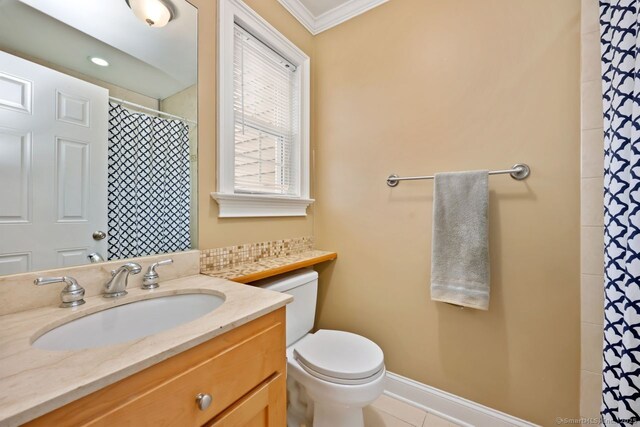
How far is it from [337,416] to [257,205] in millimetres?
1068

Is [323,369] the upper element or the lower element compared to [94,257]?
lower

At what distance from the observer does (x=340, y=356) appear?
117 cm

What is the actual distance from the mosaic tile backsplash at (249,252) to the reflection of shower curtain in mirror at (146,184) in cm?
12

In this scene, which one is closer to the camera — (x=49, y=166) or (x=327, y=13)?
(x=49, y=166)

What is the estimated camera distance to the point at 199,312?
90 centimetres

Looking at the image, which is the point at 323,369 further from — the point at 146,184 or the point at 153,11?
the point at 153,11

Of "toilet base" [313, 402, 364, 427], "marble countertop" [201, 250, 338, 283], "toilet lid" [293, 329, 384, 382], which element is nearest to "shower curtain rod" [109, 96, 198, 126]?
"marble countertop" [201, 250, 338, 283]

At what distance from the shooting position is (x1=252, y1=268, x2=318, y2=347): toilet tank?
1.30 metres

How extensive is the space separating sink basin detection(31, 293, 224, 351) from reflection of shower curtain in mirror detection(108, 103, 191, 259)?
23 centimetres

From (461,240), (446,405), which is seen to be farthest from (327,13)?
(446,405)

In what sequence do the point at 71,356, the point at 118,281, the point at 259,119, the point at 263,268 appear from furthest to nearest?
the point at 259,119
the point at 263,268
the point at 118,281
the point at 71,356

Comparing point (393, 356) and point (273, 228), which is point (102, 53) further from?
point (393, 356)

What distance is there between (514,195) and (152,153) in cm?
162

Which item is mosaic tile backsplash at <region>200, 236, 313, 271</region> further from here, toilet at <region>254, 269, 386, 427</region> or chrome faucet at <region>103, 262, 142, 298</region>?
chrome faucet at <region>103, 262, 142, 298</region>
